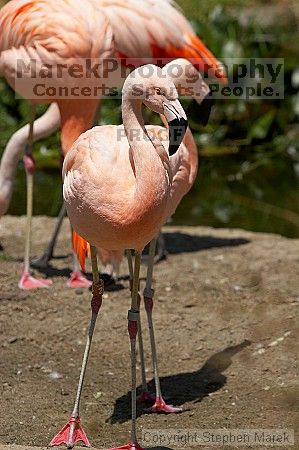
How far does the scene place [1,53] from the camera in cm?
604

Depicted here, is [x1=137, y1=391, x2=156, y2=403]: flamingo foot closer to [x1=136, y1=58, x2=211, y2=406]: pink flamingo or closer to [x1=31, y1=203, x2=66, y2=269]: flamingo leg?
[x1=136, y1=58, x2=211, y2=406]: pink flamingo

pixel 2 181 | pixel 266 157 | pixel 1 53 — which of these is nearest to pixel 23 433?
pixel 2 181

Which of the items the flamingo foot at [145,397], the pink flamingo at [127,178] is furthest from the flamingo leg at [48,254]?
the pink flamingo at [127,178]

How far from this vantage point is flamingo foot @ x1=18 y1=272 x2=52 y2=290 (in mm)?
6047

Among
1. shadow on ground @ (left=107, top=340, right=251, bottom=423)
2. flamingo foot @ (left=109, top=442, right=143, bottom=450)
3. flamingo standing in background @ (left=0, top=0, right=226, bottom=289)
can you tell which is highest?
flamingo standing in background @ (left=0, top=0, right=226, bottom=289)

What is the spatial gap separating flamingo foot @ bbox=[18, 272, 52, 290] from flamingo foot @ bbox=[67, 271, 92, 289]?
15 cm

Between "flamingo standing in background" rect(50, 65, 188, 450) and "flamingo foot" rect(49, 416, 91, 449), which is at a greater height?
"flamingo standing in background" rect(50, 65, 188, 450)

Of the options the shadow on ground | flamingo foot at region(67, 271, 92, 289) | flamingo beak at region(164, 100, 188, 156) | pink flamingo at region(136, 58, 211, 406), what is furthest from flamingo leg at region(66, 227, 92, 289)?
flamingo beak at region(164, 100, 188, 156)

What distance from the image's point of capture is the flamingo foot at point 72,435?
4129mm

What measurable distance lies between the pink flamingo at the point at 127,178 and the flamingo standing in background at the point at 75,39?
5.17 ft

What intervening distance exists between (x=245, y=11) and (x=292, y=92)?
286cm

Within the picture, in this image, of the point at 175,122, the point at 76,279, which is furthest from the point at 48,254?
the point at 175,122

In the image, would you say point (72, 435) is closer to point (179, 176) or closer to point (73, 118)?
point (179, 176)

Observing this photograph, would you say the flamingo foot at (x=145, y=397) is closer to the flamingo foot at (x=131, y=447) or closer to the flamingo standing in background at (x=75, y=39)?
the flamingo foot at (x=131, y=447)
